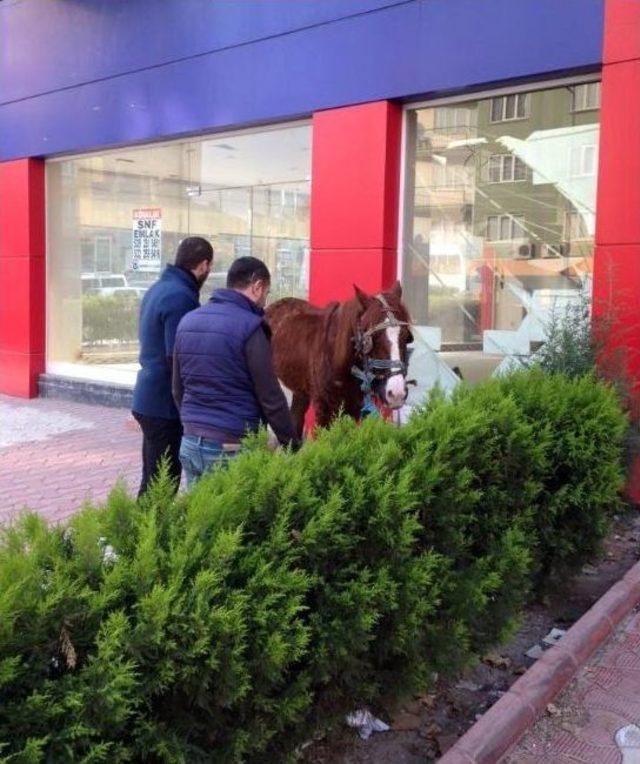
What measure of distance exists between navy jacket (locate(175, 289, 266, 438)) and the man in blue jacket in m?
0.71

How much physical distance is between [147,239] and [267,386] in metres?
8.37

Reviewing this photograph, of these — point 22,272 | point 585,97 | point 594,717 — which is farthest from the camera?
point 22,272

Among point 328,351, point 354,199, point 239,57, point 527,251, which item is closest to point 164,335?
point 328,351

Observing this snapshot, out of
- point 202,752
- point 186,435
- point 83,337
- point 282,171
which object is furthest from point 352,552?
point 83,337

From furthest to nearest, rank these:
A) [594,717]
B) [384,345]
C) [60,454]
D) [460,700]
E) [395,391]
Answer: [60,454] → [384,345] → [395,391] → [460,700] → [594,717]

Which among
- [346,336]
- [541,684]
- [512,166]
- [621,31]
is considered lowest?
[541,684]

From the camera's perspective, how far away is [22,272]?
12.6m

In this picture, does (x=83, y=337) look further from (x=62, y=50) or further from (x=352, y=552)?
(x=352, y=552)

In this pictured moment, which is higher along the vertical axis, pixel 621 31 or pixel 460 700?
pixel 621 31

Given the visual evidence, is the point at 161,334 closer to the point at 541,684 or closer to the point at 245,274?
the point at 245,274

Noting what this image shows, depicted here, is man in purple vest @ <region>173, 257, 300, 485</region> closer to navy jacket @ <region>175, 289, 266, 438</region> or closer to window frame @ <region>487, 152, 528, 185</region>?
navy jacket @ <region>175, 289, 266, 438</region>

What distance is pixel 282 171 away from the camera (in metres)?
10.2

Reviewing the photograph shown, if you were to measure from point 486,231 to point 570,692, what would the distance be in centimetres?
534

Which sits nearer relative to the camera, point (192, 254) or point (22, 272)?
point (192, 254)
